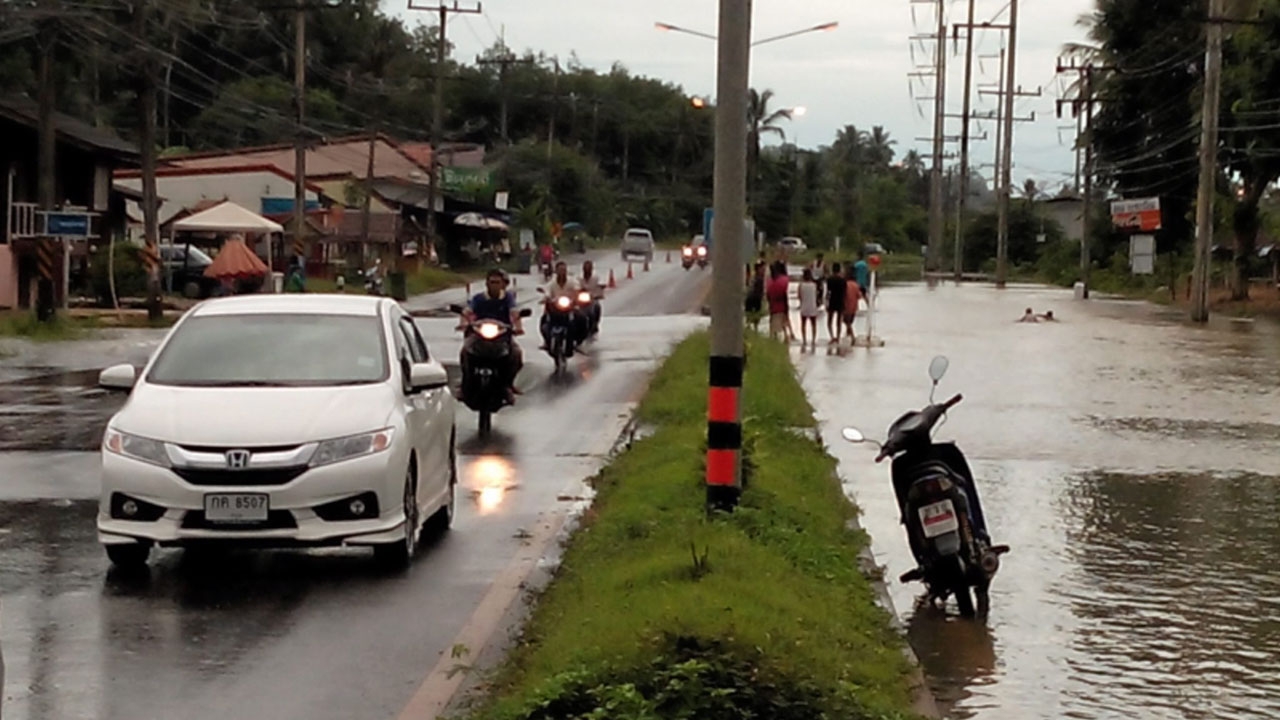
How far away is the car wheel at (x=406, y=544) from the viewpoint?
416 inches

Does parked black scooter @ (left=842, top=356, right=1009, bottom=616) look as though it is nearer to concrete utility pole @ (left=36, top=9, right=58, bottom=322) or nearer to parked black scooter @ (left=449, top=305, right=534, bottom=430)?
parked black scooter @ (left=449, top=305, right=534, bottom=430)

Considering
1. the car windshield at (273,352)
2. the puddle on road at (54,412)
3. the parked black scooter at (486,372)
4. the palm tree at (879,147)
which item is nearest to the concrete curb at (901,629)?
the car windshield at (273,352)

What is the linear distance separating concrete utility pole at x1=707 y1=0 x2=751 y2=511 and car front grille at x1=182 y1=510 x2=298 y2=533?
8.28 feet

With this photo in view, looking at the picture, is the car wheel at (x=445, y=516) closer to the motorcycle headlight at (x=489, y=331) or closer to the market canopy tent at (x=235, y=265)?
the motorcycle headlight at (x=489, y=331)

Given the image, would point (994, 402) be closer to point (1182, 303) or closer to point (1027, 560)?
point (1027, 560)

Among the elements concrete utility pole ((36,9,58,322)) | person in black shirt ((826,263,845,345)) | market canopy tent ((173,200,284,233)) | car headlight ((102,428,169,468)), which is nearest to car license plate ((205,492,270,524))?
car headlight ((102,428,169,468))

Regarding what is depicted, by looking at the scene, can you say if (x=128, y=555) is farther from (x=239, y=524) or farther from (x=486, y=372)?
(x=486, y=372)

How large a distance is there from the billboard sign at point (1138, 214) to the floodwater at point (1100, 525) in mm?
46110

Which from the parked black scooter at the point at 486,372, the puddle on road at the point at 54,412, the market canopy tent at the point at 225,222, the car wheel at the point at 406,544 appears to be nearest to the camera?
the car wheel at the point at 406,544

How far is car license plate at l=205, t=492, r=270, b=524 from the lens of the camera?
9.87 m

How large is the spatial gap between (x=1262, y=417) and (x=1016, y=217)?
304 ft

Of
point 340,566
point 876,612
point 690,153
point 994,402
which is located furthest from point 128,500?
point 690,153

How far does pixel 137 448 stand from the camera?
10.0 m

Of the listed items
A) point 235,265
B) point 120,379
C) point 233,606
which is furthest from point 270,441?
point 235,265
